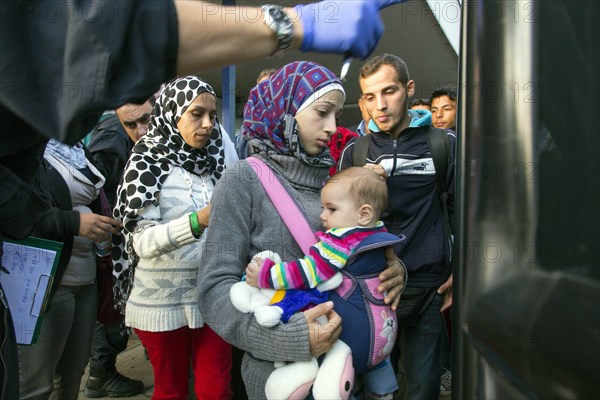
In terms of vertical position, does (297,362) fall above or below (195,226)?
below

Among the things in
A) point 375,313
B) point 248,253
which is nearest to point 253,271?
point 248,253

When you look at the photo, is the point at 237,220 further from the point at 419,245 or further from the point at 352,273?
the point at 419,245

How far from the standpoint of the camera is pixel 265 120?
1.55 metres

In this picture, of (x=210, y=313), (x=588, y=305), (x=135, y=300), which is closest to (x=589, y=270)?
(x=588, y=305)

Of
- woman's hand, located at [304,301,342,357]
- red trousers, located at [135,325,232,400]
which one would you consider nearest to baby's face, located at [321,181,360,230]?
woman's hand, located at [304,301,342,357]

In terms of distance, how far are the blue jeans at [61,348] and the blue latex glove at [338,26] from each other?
1.71m

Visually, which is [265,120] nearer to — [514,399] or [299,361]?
[299,361]

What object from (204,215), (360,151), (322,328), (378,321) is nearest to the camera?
(322,328)

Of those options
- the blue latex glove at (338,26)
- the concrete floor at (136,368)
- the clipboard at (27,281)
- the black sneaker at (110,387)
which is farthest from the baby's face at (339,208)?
→ the black sneaker at (110,387)

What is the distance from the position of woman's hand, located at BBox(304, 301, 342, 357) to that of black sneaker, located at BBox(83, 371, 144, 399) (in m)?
2.25

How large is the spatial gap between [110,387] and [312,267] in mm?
2324

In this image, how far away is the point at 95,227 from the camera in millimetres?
1963

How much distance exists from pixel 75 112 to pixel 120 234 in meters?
1.54

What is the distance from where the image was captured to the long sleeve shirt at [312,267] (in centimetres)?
130
